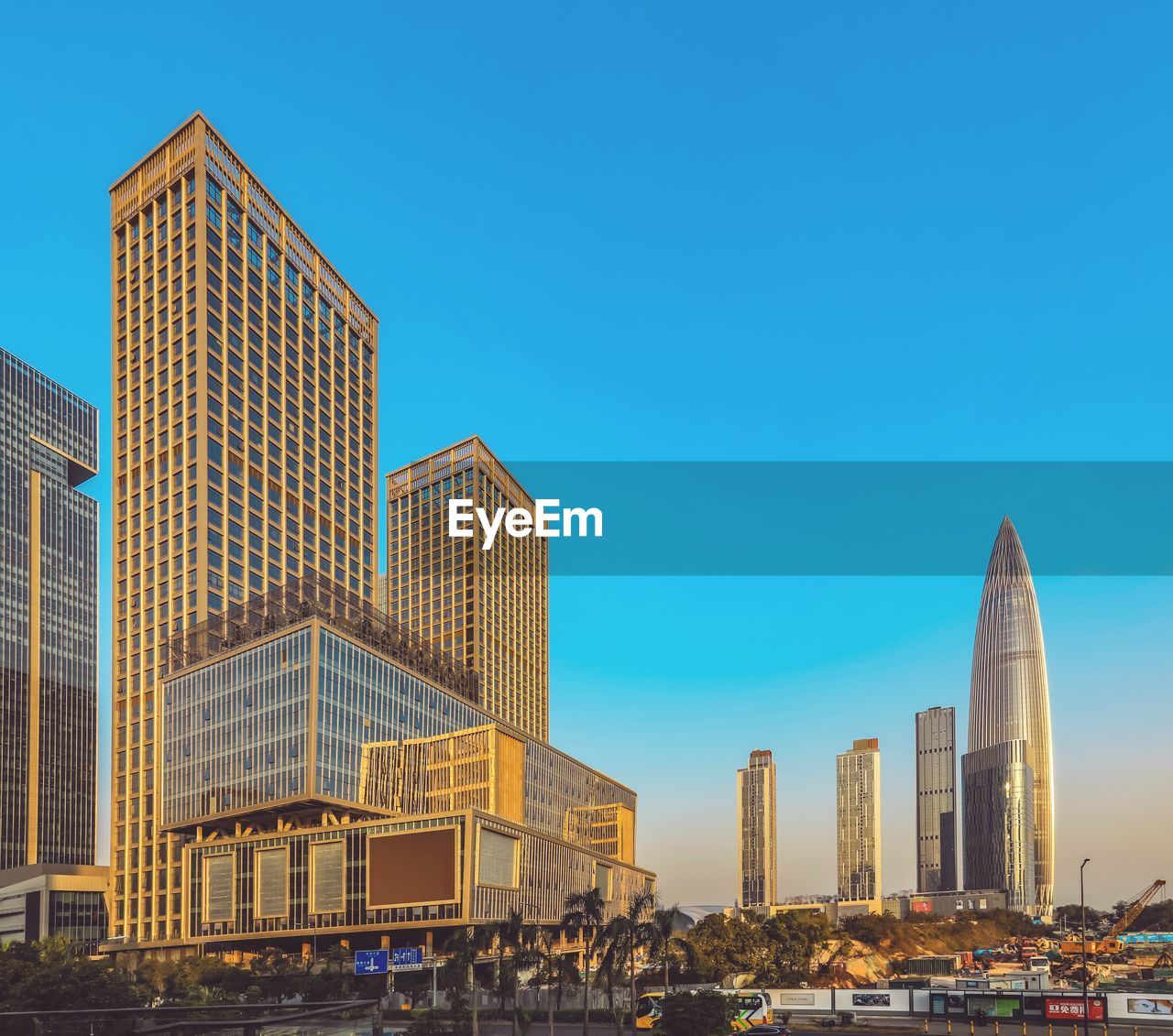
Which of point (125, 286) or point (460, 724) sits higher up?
point (125, 286)

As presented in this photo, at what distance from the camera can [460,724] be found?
162 meters

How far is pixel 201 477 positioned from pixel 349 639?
4054 cm

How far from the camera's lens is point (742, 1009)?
3573 inches

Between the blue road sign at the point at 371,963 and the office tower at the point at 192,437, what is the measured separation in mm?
67890

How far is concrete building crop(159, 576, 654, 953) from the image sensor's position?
399ft

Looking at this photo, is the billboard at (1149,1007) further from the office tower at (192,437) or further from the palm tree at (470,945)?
the office tower at (192,437)

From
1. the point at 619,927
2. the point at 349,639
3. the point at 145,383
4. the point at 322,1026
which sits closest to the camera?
the point at 322,1026

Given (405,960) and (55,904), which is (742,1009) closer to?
(405,960)

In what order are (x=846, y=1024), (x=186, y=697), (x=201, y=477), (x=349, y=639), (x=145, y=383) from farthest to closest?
(x=145, y=383) < (x=201, y=477) < (x=186, y=697) < (x=349, y=639) < (x=846, y=1024)

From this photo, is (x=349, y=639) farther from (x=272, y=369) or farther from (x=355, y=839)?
(x=272, y=369)

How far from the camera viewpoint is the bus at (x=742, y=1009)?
3452 inches

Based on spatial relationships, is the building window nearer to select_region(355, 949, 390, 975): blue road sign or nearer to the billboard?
select_region(355, 949, 390, 975): blue road sign

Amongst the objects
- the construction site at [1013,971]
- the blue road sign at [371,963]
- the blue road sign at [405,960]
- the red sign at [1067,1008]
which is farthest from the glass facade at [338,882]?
the red sign at [1067,1008]

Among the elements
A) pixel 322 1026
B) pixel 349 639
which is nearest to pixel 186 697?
pixel 349 639
